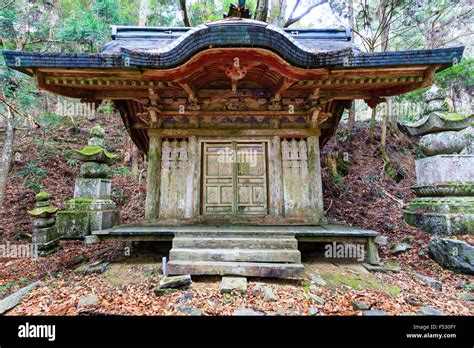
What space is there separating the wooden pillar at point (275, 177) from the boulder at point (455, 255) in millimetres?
3375

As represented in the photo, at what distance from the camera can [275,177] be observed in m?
6.23

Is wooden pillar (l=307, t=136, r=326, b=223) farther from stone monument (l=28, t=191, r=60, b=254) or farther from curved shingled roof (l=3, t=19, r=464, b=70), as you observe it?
stone monument (l=28, t=191, r=60, b=254)

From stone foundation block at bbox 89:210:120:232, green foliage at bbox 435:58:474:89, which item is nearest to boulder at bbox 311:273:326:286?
stone foundation block at bbox 89:210:120:232

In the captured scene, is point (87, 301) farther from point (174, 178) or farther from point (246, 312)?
point (174, 178)

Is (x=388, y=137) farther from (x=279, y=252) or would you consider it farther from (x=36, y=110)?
(x=36, y=110)

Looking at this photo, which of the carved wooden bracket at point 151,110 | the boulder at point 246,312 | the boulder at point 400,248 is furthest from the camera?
the carved wooden bracket at point 151,110

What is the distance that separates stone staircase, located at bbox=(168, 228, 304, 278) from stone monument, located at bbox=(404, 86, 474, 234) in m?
3.79

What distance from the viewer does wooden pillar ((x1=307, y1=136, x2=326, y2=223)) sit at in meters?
6.06

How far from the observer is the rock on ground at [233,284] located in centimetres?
373

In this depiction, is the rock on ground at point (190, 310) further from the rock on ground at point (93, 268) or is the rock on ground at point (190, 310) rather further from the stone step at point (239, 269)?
the rock on ground at point (93, 268)

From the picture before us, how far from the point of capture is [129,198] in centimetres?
1061

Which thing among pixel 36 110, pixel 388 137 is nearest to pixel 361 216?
pixel 388 137

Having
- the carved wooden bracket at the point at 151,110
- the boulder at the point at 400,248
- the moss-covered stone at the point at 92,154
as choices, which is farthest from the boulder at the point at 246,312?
the moss-covered stone at the point at 92,154

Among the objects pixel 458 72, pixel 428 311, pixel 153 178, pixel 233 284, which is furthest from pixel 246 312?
pixel 458 72
